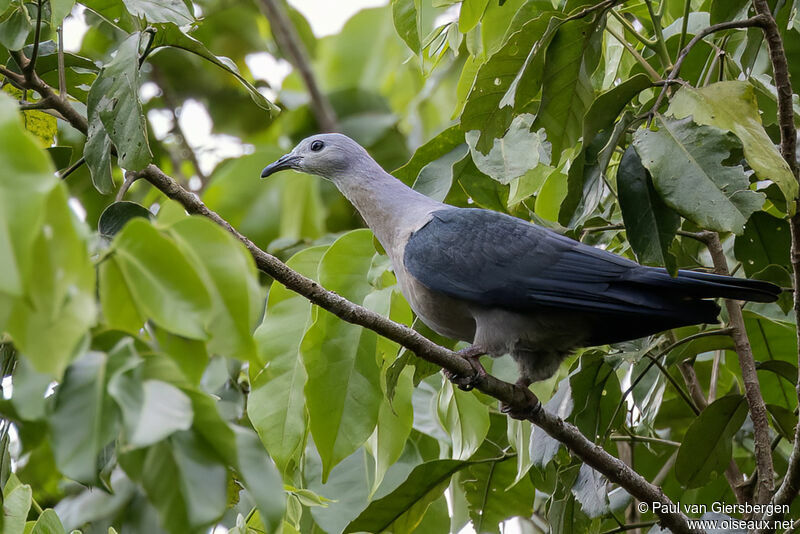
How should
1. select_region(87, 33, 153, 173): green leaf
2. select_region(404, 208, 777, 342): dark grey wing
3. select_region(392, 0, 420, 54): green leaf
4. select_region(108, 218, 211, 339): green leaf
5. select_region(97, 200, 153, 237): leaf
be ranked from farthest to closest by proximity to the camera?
select_region(392, 0, 420, 54): green leaf
select_region(404, 208, 777, 342): dark grey wing
select_region(87, 33, 153, 173): green leaf
select_region(97, 200, 153, 237): leaf
select_region(108, 218, 211, 339): green leaf

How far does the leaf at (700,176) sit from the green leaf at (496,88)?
495 millimetres

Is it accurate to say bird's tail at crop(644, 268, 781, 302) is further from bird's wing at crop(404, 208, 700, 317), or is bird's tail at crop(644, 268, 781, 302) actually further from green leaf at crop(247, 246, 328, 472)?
green leaf at crop(247, 246, 328, 472)

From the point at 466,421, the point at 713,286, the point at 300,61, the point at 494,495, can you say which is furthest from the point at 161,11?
the point at 300,61

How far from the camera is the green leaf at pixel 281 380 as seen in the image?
2.71m

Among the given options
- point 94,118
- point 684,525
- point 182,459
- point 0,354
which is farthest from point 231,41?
point 182,459

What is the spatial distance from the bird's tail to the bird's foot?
555 mm

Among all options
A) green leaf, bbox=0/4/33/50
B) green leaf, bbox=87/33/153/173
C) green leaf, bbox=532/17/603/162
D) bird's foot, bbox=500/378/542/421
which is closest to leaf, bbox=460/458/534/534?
bird's foot, bbox=500/378/542/421

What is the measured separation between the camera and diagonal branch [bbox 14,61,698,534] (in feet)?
7.50

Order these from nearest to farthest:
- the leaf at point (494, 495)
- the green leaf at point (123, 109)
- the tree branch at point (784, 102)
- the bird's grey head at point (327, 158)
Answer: the tree branch at point (784, 102) < the green leaf at point (123, 109) < the leaf at point (494, 495) < the bird's grey head at point (327, 158)

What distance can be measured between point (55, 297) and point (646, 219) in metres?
1.65

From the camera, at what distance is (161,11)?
2.61 m

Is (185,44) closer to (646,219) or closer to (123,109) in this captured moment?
(123,109)

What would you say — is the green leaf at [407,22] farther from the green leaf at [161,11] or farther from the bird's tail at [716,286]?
the bird's tail at [716,286]

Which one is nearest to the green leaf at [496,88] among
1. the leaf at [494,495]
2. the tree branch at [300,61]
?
the leaf at [494,495]
